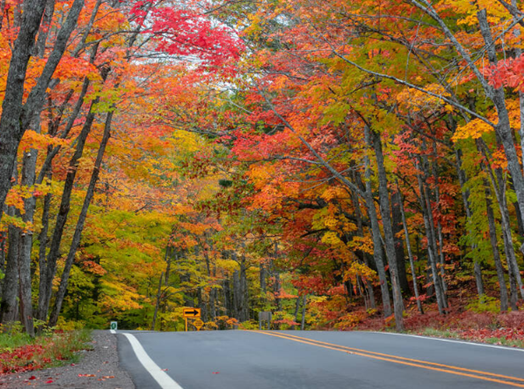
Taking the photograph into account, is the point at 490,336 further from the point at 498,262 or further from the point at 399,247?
the point at 399,247

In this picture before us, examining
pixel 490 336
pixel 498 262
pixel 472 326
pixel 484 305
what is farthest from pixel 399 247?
pixel 490 336

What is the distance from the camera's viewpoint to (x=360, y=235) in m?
21.4

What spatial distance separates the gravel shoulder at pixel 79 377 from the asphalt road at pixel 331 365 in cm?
23

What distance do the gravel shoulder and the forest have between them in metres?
2.82

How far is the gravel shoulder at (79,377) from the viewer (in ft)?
19.7

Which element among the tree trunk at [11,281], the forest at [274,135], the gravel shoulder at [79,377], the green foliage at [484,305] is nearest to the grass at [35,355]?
the gravel shoulder at [79,377]

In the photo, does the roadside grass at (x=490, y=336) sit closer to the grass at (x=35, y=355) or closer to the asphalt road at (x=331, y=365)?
the asphalt road at (x=331, y=365)

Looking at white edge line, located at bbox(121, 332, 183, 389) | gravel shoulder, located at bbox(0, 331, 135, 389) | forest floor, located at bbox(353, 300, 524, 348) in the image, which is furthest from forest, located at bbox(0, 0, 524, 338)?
white edge line, located at bbox(121, 332, 183, 389)

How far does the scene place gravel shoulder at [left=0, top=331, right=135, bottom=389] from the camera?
19.7 ft

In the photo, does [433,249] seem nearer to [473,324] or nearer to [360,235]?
[360,235]

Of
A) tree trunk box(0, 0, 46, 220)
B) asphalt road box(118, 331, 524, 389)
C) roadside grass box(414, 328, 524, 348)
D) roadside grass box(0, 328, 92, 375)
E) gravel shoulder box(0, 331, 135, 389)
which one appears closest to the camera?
asphalt road box(118, 331, 524, 389)

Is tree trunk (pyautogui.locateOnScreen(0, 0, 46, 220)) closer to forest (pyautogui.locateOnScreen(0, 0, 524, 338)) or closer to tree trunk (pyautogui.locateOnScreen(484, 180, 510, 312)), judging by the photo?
forest (pyautogui.locateOnScreen(0, 0, 524, 338))

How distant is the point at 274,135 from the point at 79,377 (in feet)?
44.3

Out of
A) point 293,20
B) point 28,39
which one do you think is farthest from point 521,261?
point 28,39
